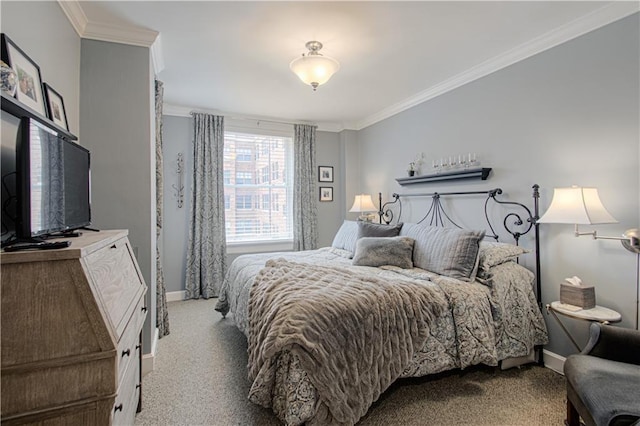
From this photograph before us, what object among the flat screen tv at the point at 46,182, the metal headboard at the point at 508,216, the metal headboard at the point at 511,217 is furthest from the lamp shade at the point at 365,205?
the flat screen tv at the point at 46,182

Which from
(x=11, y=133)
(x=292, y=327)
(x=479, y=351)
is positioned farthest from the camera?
(x=479, y=351)

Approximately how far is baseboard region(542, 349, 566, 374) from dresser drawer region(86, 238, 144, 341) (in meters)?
2.94

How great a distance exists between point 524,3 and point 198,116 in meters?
3.77

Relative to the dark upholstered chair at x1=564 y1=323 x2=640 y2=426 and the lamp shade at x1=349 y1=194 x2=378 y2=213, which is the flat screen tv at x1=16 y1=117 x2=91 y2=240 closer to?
the dark upholstered chair at x1=564 y1=323 x2=640 y2=426

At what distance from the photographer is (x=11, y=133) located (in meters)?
1.42

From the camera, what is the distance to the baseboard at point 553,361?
7.90 feet

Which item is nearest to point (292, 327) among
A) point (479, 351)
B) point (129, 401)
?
point (129, 401)

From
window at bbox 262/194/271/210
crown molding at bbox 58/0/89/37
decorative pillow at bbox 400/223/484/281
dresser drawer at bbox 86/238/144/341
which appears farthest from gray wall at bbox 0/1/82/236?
window at bbox 262/194/271/210

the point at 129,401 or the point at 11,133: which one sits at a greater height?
the point at 11,133

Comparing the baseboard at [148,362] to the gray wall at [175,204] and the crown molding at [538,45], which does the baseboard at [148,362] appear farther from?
the crown molding at [538,45]

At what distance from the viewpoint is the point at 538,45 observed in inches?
101

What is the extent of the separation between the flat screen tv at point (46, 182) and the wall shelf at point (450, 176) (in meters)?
3.10

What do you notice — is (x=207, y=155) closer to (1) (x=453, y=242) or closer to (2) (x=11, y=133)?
(2) (x=11, y=133)

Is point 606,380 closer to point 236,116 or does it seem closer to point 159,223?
point 159,223
